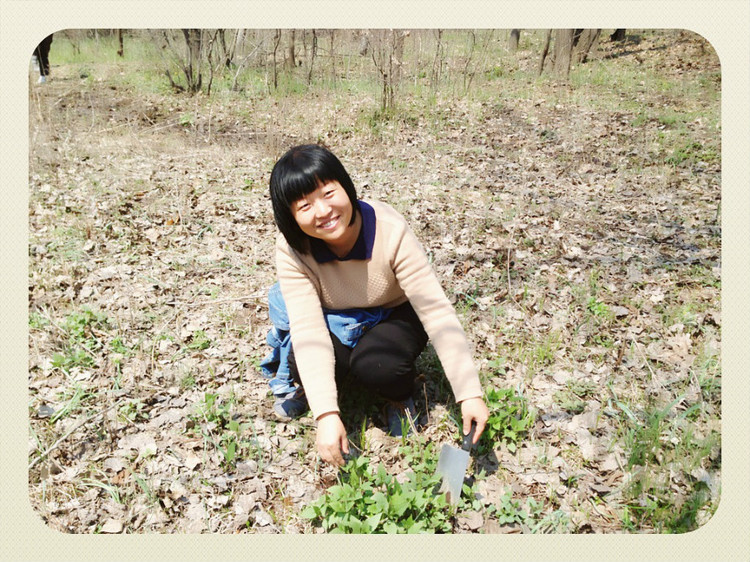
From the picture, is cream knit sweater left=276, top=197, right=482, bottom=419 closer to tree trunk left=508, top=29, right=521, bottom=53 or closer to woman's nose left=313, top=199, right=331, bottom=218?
woman's nose left=313, top=199, right=331, bottom=218

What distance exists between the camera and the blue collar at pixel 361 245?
2.06 meters

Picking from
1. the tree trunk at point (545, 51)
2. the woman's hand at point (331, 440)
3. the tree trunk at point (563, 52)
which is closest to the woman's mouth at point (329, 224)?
the woman's hand at point (331, 440)

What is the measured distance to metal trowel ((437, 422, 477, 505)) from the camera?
6.63ft

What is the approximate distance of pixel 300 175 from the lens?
1823mm

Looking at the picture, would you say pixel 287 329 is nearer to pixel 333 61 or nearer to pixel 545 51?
pixel 333 61

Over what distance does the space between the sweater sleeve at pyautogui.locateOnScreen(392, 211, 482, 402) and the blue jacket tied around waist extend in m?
0.29

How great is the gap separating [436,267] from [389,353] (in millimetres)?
1503

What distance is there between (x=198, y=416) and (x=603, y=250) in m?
3.07

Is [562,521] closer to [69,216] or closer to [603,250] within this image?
[603,250]

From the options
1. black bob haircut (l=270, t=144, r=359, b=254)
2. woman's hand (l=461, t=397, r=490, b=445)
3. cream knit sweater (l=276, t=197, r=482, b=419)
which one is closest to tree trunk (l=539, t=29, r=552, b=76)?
cream knit sweater (l=276, t=197, r=482, b=419)

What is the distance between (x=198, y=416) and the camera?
2.51m

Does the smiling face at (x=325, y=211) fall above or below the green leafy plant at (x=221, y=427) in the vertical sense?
above

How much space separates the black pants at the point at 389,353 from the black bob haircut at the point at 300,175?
673 mm

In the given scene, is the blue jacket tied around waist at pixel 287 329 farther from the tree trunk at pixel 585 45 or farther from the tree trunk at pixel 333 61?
the tree trunk at pixel 585 45
